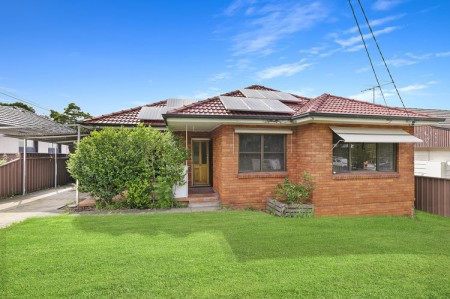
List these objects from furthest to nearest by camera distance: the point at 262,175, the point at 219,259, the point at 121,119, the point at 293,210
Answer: the point at 121,119
the point at 262,175
the point at 293,210
the point at 219,259

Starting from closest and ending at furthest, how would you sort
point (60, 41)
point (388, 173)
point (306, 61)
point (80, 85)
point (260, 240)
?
point (260, 240) < point (388, 173) < point (306, 61) < point (60, 41) < point (80, 85)

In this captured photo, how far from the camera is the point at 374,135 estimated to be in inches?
336

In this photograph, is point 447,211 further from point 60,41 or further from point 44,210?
point 60,41

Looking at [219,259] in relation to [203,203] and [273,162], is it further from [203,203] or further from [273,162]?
[273,162]

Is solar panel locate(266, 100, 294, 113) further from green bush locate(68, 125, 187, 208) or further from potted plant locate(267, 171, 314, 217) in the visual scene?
green bush locate(68, 125, 187, 208)

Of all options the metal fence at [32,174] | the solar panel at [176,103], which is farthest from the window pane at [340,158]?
the metal fence at [32,174]

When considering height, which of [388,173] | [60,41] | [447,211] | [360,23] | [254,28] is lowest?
[447,211]

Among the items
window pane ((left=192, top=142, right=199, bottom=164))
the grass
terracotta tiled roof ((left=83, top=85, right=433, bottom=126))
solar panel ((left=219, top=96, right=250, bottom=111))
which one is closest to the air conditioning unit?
terracotta tiled roof ((left=83, top=85, right=433, bottom=126))

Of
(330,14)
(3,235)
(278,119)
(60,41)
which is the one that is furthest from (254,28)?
(60,41)

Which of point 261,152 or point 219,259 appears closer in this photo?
point 219,259

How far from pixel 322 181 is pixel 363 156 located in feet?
7.64

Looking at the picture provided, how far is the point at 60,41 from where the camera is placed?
1480 centimetres

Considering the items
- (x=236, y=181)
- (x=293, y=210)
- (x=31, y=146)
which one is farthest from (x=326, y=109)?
(x=31, y=146)

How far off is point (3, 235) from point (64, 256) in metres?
2.65
